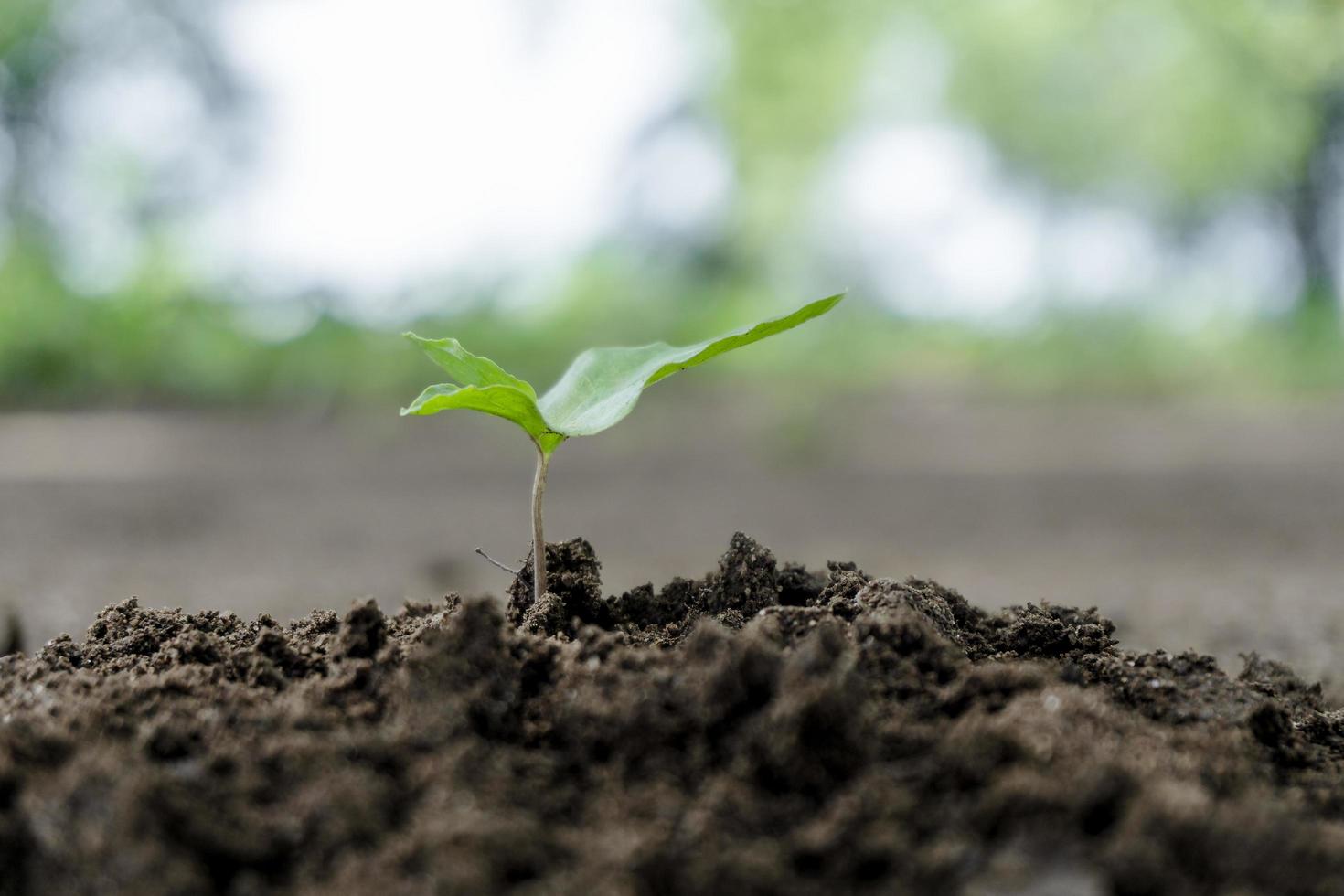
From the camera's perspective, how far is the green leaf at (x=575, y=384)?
1012 millimetres

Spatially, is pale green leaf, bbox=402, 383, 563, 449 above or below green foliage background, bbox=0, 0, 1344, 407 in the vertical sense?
below

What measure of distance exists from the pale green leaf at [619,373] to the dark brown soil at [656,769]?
0.22 meters

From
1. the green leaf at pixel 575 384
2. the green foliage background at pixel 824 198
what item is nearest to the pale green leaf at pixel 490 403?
the green leaf at pixel 575 384

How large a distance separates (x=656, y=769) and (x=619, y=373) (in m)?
0.52

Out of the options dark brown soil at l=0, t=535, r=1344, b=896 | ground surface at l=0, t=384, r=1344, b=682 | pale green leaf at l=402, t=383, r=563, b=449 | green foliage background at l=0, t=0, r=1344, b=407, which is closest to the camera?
dark brown soil at l=0, t=535, r=1344, b=896

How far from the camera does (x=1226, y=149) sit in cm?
956

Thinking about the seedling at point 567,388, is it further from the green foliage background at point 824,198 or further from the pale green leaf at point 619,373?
the green foliage background at point 824,198

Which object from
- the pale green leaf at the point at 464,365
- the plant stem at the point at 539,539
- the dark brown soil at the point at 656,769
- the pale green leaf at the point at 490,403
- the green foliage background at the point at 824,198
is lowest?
the dark brown soil at the point at 656,769

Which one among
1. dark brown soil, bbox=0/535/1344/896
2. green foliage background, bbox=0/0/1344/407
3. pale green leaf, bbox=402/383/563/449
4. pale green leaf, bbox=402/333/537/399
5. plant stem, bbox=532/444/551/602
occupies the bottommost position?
dark brown soil, bbox=0/535/1344/896

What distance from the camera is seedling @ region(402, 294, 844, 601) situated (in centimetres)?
101

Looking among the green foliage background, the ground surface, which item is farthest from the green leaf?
the green foliage background

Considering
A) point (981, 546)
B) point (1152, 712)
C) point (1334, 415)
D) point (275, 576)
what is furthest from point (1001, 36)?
point (1152, 712)

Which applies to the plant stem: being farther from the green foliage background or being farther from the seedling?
the green foliage background

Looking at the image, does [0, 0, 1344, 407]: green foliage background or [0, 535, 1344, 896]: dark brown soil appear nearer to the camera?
[0, 535, 1344, 896]: dark brown soil
